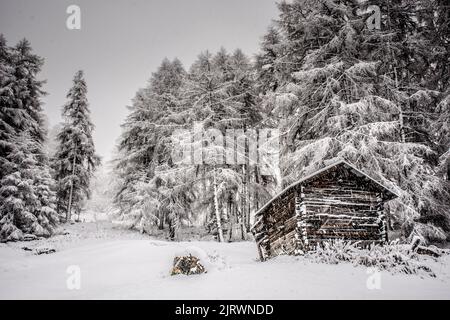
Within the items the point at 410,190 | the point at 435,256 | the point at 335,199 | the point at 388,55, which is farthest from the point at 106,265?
the point at 388,55

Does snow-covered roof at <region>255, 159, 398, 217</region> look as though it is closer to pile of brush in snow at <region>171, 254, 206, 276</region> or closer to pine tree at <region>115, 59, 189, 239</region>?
pile of brush in snow at <region>171, 254, 206, 276</region>

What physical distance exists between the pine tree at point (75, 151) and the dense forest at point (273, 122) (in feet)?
0.42

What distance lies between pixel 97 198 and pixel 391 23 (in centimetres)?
5947

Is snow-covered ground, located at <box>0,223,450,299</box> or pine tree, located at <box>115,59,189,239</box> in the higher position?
pine tree, located at <box>115,59,189,239</box>

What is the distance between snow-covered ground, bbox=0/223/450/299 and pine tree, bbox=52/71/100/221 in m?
13.8

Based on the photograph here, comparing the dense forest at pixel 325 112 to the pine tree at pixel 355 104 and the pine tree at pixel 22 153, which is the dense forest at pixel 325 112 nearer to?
the pine tree at pixel 355 104

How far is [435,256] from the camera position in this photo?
11.8m

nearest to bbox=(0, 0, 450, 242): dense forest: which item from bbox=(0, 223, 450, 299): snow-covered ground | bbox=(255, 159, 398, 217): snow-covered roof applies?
bbox=(255, 159, 398, 217): snow-covered roof

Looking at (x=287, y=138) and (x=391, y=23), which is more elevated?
(x=391, y=23)

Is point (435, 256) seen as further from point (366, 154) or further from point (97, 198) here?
point (97, 198)

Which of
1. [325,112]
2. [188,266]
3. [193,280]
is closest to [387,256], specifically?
[193,280]

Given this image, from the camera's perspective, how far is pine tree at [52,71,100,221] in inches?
1132

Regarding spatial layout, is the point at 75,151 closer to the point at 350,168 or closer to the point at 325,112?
the point at 325,112

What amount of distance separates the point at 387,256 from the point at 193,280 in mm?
6486
